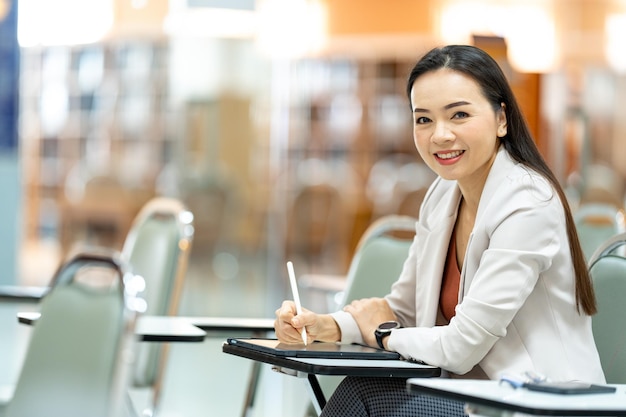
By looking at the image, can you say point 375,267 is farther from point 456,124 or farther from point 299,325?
point 456,124

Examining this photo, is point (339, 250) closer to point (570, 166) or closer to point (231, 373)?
point (570, 166)

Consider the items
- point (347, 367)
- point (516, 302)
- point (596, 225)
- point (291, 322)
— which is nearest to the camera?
point (347, 367)

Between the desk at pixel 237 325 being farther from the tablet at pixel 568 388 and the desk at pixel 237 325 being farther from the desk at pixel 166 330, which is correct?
the tablet at pixel 568 388

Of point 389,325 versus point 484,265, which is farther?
point 389,325

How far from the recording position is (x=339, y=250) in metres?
10.7

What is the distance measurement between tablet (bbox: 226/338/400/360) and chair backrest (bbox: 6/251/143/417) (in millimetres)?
265

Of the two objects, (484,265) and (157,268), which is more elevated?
(484,265)

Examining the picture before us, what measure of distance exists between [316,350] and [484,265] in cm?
37

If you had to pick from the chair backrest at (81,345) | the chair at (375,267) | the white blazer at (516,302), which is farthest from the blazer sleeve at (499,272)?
the chair at (375,267)

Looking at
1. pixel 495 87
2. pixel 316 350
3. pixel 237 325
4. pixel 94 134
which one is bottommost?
pixel 237 325

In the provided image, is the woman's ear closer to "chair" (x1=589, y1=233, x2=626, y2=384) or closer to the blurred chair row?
"chair" (x1=589, y1=233, x2=626, y2=384)

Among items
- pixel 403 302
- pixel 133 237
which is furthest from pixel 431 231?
pixel 133 237

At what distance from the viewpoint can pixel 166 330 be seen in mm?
2922

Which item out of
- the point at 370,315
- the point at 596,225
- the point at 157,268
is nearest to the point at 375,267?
the point at 370,315
